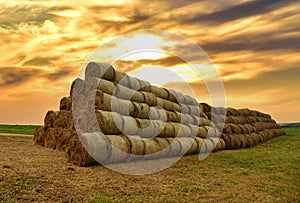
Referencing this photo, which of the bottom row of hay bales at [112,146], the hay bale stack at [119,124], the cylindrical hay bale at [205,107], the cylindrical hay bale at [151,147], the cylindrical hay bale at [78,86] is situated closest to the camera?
the bottom row of hay bales at [112,146]

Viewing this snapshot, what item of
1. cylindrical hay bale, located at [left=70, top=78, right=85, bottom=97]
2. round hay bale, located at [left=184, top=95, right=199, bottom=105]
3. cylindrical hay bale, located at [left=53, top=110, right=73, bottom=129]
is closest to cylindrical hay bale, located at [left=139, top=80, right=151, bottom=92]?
cylindrical hay bale, located at [left=70, top=78, right=85, bottom=97]

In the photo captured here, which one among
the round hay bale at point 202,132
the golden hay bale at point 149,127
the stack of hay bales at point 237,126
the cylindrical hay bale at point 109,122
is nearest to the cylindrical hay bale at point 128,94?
the golden hay bale at point 149,127

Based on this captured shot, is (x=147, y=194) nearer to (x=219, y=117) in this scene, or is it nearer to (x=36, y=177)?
(x=36, y=177)

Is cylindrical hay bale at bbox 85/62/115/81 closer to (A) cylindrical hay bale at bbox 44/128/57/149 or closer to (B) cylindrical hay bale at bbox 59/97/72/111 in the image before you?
(B) cylindrical hay bale at bbox 59/97/72/111

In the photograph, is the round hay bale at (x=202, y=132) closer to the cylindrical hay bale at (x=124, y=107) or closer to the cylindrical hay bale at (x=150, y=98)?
the cylindrical hay bale at (x=150, y=98)

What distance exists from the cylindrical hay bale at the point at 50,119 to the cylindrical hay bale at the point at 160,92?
20.1 ft

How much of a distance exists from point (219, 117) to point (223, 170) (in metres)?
12.8

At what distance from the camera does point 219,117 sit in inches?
989

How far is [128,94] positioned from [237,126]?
1225 centimetres

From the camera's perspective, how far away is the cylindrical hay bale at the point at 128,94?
1560 centimetres

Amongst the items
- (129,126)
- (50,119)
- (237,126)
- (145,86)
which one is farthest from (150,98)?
(237,126)

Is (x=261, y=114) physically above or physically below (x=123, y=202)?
above

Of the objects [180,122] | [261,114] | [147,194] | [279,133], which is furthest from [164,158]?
[279,133]

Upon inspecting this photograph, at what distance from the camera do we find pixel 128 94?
1633 centimetres
